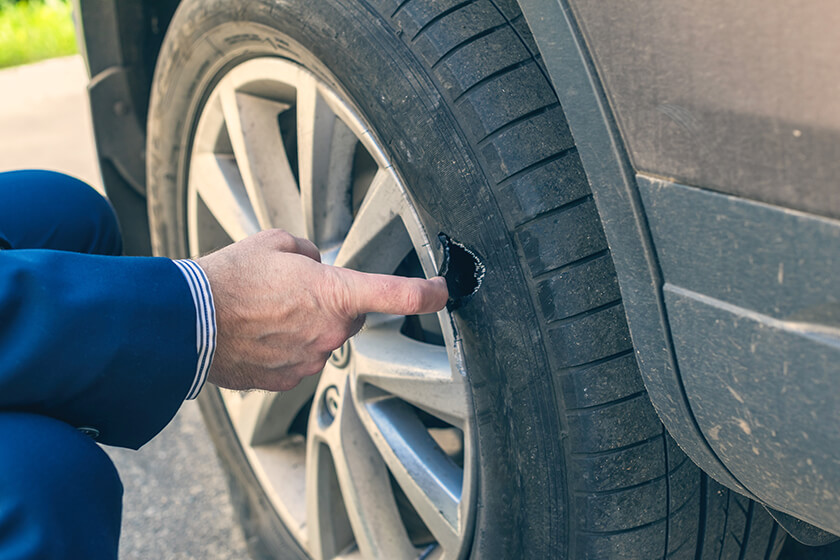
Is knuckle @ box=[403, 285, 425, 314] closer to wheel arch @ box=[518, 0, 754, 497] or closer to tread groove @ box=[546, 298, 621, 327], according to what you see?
tread groove @ box=[546, 298, 621, 327]

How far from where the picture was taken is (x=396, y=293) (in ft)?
3.52

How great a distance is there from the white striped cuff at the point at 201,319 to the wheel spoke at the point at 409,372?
1.15 ft

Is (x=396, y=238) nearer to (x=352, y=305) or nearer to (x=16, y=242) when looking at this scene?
(x=352, y=305)

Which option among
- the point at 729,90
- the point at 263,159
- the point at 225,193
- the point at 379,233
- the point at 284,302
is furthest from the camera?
the point at 225,193

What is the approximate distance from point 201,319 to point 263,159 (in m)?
0.62

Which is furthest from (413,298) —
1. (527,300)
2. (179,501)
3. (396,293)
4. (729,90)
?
(179,501)

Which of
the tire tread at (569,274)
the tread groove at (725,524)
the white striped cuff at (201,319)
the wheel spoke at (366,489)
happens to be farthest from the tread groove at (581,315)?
the wheel spoke at (366,489)

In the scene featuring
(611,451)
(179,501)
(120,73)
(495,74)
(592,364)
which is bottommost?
(179,501)

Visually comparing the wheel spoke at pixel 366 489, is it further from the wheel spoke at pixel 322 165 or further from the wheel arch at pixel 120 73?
the wheel arch at pixel 120 73

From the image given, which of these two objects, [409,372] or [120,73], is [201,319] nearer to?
[409,372]

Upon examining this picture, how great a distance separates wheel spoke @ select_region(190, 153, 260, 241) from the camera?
167 centimetres

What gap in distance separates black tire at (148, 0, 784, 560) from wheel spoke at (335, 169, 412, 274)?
0.21ft

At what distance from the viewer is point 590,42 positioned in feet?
2.73

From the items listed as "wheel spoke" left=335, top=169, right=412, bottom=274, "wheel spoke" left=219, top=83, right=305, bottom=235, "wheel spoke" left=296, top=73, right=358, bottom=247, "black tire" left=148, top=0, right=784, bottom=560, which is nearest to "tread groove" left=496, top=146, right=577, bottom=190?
"black tire" left=148, top=0, right=784, bottom=560
